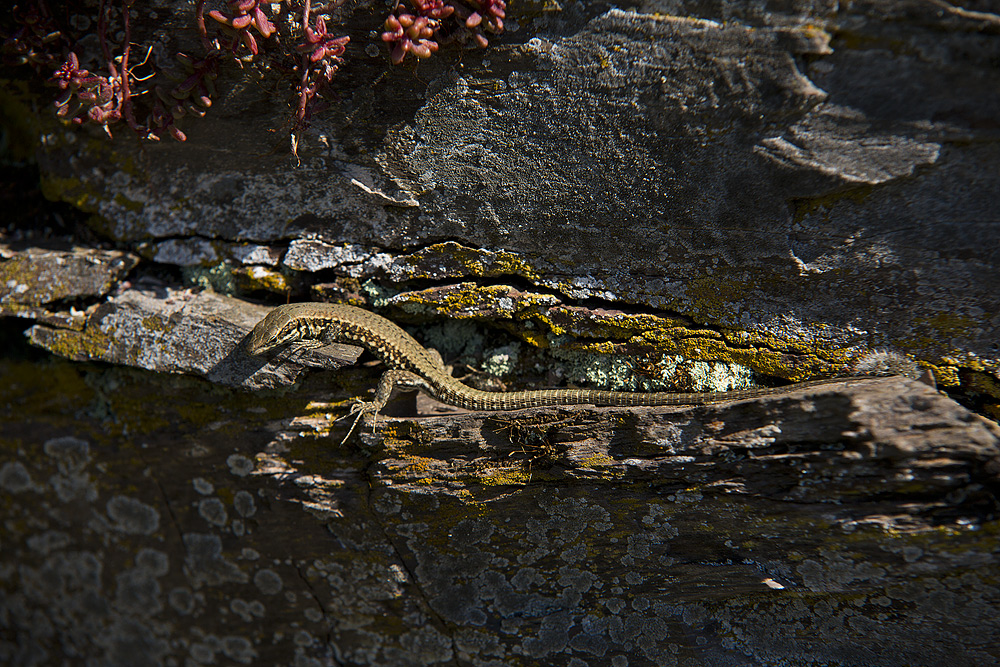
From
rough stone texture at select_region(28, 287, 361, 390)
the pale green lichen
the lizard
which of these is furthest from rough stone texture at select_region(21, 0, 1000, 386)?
rough stone texture at select_region(28, 287, 361, 390)

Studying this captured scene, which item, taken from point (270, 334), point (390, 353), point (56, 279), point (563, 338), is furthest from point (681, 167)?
point (56, 279)

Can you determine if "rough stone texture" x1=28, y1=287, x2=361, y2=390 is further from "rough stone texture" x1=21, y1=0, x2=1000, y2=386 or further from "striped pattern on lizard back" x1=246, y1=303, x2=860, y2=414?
"rough stone texture" x1=21, y1=0, x2=1000, y2=386

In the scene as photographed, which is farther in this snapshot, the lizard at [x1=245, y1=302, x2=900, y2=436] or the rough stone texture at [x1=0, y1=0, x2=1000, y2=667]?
the lizard at [x1=245, y1=302, x2=900, y2=436]

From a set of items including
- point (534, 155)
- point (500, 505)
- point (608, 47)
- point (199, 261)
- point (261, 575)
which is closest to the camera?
point (608, 47)

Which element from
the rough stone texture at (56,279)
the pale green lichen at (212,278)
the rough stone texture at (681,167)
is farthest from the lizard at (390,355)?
the rough stone texture at (56,279)

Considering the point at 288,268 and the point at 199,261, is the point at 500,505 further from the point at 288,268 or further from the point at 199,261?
the point at 199,261

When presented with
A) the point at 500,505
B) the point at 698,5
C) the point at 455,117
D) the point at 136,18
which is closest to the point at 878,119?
the point at 698,5
